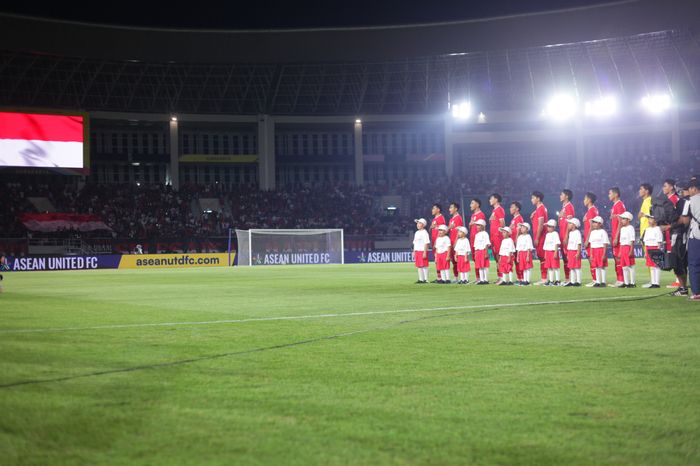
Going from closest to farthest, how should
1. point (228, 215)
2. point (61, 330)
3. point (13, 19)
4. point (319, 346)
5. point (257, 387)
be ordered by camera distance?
point (257, 387)
point (319, 346)
point (61, 330)
point (13, 19)
point (228, 215)

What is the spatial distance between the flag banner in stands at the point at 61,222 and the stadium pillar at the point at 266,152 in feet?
50.6

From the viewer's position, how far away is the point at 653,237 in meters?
17.4

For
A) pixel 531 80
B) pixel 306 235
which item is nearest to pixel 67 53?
pixel 306 235

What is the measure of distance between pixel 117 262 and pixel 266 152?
22895 mm

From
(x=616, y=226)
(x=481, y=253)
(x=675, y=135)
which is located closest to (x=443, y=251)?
(x=481, y=253)

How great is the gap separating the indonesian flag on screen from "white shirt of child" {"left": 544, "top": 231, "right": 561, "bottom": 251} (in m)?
31.1

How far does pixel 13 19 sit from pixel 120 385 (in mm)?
44343

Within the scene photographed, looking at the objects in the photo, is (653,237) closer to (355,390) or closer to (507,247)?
(507,247)

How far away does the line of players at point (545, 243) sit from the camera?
17.9 metres

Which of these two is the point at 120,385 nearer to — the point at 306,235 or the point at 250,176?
the point at 306,235

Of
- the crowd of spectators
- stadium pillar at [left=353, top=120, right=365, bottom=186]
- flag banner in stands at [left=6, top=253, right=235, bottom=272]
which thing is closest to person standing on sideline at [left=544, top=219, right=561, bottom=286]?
flag banner in stands at [left=6, top=253, right=235, bottom=272]

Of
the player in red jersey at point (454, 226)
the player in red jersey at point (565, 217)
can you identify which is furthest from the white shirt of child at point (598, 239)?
the player in red jersey at point (454, 226)

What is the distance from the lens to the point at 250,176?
223 feet

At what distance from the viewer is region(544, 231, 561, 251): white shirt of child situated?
→ 64.1ft
